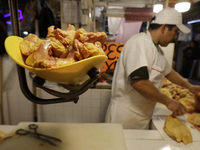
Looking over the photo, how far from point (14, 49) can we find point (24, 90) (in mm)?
204

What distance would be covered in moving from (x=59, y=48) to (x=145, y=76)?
88 cm

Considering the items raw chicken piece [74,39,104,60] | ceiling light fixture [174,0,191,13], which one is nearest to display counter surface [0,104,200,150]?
raw chicken piece [74,39,104,60]

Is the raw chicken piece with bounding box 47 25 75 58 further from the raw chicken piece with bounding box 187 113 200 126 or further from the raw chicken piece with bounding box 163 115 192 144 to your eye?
the raw chicken piece with bounding box 187 113 200 126

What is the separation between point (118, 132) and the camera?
0.88 m

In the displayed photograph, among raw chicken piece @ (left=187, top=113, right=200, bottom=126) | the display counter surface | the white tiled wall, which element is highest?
the display counter surface

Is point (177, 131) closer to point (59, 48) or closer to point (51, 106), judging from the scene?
point (59, 48)

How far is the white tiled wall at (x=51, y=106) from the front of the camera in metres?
1.99

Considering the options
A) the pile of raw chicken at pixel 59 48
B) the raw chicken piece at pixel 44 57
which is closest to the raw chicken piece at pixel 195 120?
the pile of raw chicken at pixel 59 48

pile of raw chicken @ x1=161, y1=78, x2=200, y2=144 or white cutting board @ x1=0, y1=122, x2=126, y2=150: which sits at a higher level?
white cutting board @ x1=0, y1=122, x2=126, y2=150

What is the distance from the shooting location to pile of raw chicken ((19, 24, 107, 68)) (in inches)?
16.6

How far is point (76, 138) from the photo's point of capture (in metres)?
A: 0.82

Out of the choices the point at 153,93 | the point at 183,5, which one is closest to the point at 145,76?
the point at 153,93

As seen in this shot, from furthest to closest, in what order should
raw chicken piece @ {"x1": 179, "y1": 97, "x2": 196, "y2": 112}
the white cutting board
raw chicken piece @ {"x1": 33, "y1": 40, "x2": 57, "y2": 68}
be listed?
1. raw chicken piece @ {"x1": 179, "y1": 97, "x2": 196, "y2": 112}
2. the white cutting board
3. raw chicken piece @ {"x1": 33, "y1": 40, "x2": 57, "y2": 68}

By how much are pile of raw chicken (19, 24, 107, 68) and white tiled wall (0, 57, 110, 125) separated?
150 centimetres
